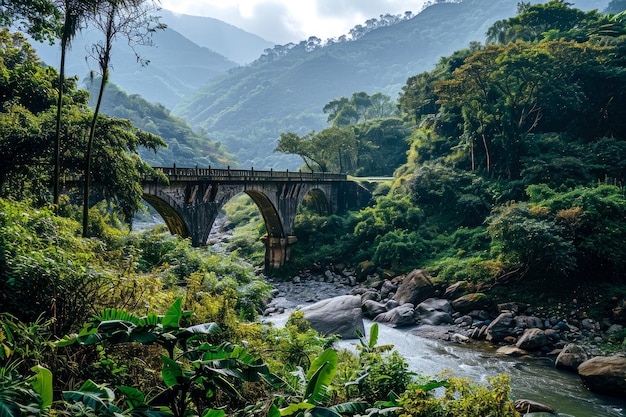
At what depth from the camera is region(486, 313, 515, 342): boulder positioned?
648 inches

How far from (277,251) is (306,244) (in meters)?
3.16

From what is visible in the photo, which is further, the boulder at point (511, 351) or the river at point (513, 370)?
the boulder at point (511, 351)

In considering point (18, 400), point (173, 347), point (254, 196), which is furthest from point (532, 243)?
point (18, 400)

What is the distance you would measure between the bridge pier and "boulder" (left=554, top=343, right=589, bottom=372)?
72.5ft

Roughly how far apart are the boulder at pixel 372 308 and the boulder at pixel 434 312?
189 centimetres

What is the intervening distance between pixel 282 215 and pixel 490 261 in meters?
17.0

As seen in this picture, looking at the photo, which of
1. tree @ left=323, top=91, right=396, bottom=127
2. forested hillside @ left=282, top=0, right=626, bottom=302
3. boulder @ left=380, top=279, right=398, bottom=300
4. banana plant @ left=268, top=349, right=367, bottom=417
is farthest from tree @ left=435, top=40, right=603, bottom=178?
tree @ left=323, top=91, right=396, bottom=127

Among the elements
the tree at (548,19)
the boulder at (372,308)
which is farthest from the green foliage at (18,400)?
the tree at (548,19)

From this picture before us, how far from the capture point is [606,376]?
37.5ft

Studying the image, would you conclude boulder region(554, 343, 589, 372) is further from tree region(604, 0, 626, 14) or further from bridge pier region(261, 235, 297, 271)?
tree region(604, 0, 626, 14)

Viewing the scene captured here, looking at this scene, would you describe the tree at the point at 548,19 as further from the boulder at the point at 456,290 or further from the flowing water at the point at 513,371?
the flowing water at the point at 513,371

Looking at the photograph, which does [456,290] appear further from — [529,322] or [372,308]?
[372,308]

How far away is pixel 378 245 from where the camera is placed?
28.4 m

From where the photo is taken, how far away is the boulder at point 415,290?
70.0 feet
